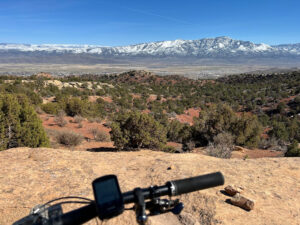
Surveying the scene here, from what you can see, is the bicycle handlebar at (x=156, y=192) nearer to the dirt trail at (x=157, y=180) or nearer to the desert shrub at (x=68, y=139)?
the dirt trail at (x=157, y=180)

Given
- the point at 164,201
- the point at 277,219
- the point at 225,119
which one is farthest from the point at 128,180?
the point at 225,119

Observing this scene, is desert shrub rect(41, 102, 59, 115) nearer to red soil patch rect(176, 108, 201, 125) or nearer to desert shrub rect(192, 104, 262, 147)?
desert shrub rect(192, 104, 262, 147)

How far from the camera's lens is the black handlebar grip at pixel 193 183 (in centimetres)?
172

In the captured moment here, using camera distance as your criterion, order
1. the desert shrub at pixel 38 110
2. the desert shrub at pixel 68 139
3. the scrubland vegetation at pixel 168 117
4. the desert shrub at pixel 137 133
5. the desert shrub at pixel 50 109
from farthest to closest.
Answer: the desert shrub at pixel 50 109 < the desert shrub at pixel 38 110 < the desert shrub at pixel 68 139 < the desert shrub at pixel 137 133 < the scrubland vegetation at pixel 168 117

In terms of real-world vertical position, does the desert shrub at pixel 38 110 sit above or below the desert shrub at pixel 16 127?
below

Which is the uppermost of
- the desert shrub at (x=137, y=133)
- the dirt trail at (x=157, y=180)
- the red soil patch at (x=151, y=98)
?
the dirt trail at (x=157, y=180)

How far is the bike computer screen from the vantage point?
137 cm

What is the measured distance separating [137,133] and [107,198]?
385 inches

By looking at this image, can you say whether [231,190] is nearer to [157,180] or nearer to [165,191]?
[157,180]

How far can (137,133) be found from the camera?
36.6 feet

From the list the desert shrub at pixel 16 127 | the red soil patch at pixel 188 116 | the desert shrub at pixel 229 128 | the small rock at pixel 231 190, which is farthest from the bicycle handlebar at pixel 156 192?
the red soil patch at pixel 188 116

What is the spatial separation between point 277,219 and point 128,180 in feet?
10.5

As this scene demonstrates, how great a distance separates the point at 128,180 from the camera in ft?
17.5

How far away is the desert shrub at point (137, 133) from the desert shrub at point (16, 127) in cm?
352
